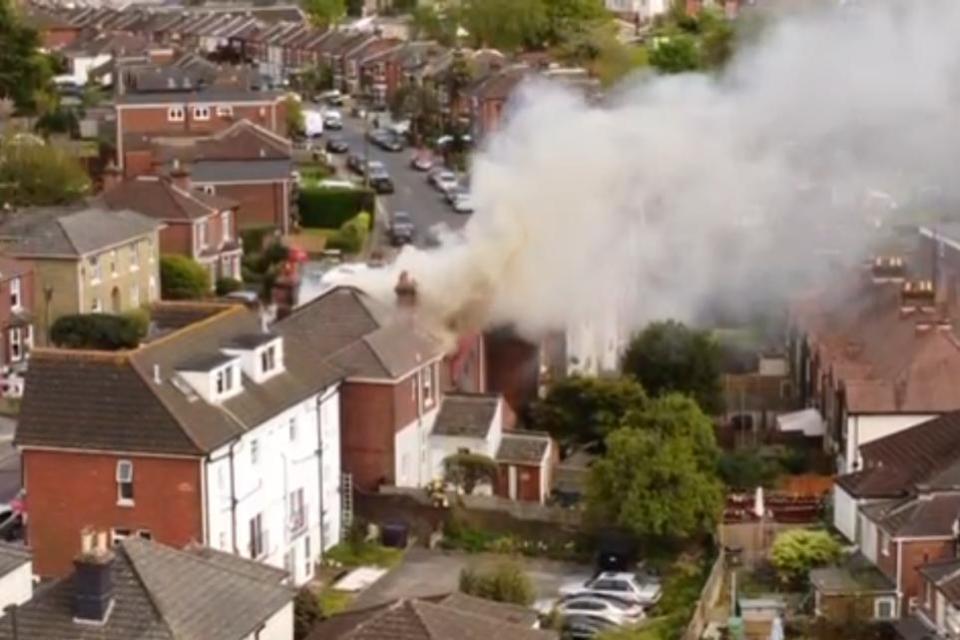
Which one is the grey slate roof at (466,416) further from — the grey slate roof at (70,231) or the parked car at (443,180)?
the parked car at (443,180)

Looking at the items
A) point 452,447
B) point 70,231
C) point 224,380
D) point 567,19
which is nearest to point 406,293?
point 452,447

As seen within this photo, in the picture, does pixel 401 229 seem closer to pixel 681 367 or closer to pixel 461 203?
pixel 461 203

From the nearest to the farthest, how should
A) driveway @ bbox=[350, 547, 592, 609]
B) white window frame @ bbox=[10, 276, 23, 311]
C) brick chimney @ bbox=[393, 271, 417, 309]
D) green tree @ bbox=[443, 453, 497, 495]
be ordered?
driveway @ bbox=[350, 547, 592, 609] → green tree @ bbox=[443, 453, 497, 495] → brick chimney @ bbox=[393, 271, 417, 309] → white window frame @ bbox=[10, 276, 23, 311]

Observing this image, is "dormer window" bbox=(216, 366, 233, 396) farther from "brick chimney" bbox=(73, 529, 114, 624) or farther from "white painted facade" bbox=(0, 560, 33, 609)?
"brick chimney" bbox=(73, 529, 114, 624)

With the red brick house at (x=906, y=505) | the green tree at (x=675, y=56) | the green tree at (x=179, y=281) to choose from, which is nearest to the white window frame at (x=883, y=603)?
the red brick house at (x=906, y=505)

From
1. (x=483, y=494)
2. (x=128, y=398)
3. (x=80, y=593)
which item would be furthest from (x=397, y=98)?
(x=80, y=593)

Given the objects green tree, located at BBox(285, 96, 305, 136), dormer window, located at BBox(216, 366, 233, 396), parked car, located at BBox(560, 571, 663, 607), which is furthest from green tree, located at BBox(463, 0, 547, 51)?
dormer window, located at BBox(216, 366, 233, 396)

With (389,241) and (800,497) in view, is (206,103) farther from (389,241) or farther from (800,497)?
(800,497)
